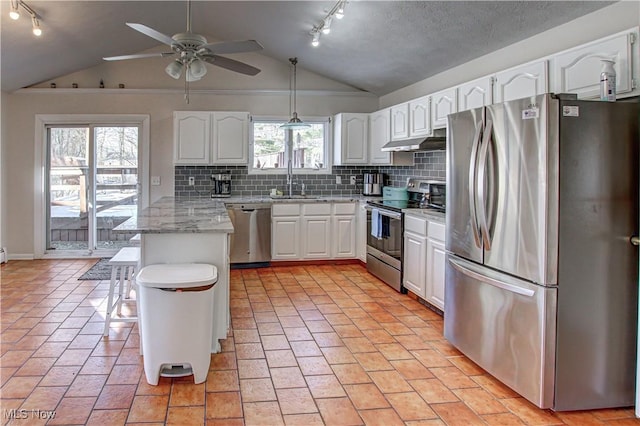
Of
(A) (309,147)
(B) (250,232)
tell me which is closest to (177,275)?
(B) (250,232)

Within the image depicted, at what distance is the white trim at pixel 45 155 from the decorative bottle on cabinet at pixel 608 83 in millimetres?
5563

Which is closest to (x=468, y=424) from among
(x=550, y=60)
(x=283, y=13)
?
(x=550, y=60)

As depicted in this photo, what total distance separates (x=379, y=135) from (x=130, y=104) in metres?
3.40

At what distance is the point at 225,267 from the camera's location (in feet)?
10.7

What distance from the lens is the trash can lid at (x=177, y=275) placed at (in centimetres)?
269

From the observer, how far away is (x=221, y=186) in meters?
6.58

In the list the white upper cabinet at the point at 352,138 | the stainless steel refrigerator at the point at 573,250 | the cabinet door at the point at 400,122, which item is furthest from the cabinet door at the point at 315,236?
the stainless steel refrigerator at the point at 573,250

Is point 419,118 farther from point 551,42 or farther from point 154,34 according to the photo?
point 154,34

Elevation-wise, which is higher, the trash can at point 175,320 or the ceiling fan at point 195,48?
the ceiling fan at point 195,48

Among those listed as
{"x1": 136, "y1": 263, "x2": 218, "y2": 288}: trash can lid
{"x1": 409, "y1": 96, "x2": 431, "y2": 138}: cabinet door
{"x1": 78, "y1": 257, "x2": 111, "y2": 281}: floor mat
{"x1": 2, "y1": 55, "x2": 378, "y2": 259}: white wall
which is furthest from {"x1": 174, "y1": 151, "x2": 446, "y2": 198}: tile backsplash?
{"x1": 136, "y1": 263, "x2": 218, "y2": 288}: trash can lid

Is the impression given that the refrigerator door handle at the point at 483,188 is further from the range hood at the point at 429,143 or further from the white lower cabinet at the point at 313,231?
the white lower cabinet at the point at 313,231

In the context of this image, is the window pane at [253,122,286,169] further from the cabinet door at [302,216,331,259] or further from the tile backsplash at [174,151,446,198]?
the cabinet door at [302,216,331,259]

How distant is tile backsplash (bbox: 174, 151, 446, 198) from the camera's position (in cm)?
662

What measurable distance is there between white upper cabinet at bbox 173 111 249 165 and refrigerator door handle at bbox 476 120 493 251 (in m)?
4.06
